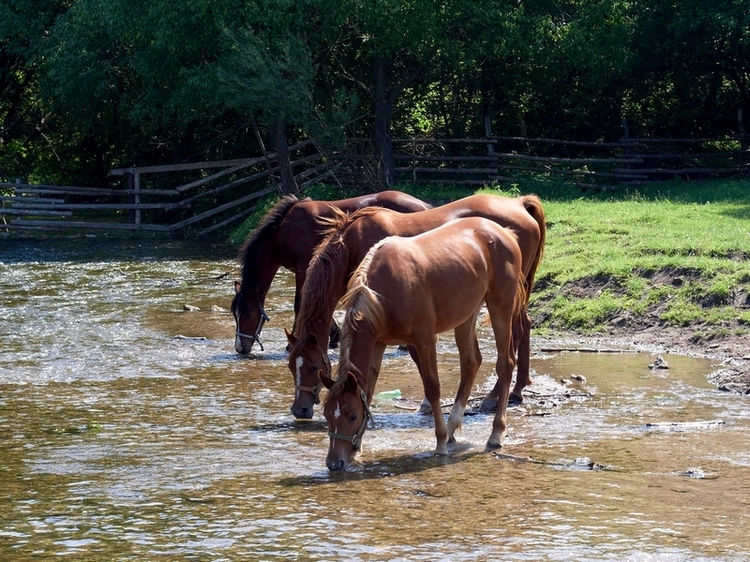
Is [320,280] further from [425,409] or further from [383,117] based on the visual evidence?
[383,117]

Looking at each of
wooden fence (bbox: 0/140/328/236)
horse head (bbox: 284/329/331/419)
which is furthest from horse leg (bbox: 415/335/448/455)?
wooden fence (bbox: 0/140/328/236)

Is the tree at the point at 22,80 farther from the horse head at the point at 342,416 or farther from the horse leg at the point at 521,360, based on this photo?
the horse head at the point at 342,416

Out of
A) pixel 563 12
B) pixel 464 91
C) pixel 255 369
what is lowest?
pixel 255 369

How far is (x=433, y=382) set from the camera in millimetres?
7707

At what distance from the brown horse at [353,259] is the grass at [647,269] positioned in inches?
103

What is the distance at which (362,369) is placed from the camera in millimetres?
7363

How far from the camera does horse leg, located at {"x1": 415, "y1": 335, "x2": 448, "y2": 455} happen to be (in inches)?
300

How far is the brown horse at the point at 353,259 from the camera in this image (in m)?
8.38

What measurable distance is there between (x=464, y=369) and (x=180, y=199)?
851 inches

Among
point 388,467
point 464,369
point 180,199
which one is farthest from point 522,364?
point 180,199

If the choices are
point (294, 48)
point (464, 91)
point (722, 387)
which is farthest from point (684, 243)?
point (464, 91)

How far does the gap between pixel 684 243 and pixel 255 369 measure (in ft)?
20.1

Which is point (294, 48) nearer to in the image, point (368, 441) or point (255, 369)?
point (255, 369)

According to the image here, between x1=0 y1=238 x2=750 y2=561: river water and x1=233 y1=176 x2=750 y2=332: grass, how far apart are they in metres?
1.31
